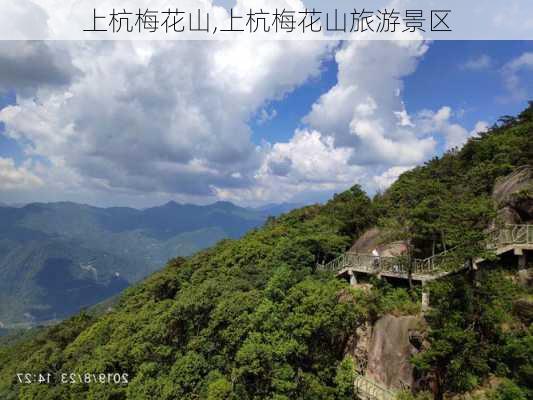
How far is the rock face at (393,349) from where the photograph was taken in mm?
13508

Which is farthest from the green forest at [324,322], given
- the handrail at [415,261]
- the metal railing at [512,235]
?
the metal railing at [512,235]

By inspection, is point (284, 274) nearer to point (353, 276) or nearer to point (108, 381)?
point (353, 276)

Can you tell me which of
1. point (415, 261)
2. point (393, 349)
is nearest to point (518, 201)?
point (415, 261)

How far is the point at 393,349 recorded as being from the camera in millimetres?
14398

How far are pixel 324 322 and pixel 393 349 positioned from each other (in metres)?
3.01

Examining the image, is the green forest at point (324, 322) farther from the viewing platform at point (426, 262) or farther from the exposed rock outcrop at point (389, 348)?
the viewing platform at point (426, 262)

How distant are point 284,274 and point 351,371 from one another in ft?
22.5

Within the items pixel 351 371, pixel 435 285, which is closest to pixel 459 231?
pixel 435 285

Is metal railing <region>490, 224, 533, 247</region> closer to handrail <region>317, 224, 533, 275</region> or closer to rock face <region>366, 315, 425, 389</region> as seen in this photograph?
handrail <region>317, 224, 533, 275</region>

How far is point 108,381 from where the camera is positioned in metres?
20.9

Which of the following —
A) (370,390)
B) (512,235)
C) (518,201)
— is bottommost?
(370,390)

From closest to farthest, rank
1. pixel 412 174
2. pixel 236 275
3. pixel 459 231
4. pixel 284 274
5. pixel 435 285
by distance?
1. pixel 459 231
2. pixel 435 285
3. pixel 284 274
4. pixel 236 275
5. pixel 412 174

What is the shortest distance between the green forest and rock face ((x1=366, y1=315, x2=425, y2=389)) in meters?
0.79

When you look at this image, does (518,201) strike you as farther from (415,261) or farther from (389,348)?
(389,348)
